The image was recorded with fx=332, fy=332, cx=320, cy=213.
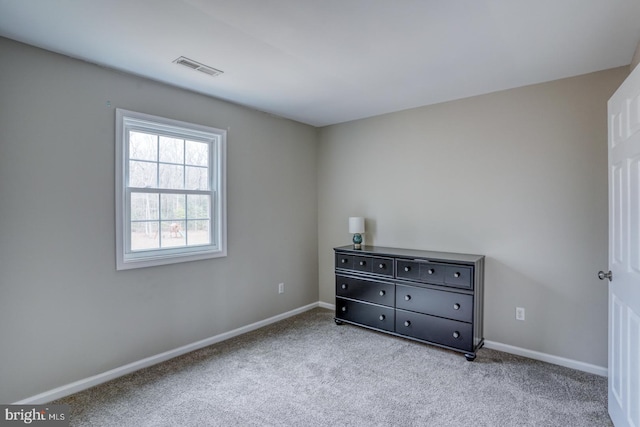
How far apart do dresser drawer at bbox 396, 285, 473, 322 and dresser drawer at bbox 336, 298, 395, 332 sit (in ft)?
0.60

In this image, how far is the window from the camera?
273 centimetres

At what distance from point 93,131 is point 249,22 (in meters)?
1.50

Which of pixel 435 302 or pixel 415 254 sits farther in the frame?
pixel 415 254

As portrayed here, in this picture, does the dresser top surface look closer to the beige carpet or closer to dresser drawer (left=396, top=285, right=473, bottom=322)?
dresser drawer (left=396, top=285, right=473, bottom=322)

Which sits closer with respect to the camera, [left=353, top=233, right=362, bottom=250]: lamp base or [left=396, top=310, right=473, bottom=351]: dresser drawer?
[left=396, top=310, right=473, bottom=351]: dresser drawer

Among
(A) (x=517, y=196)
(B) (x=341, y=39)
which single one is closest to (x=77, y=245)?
(B) (x=341, y=39)

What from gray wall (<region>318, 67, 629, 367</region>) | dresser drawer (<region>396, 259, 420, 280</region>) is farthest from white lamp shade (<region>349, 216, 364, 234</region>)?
dresser drawer (<region>396, 259, 420, 280</region>)

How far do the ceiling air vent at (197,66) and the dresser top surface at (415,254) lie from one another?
2208 millimetres

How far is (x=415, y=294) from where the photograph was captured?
127 inches

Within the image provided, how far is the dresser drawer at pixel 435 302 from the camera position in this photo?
2.95 metres

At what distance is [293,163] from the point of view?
420 centimetres

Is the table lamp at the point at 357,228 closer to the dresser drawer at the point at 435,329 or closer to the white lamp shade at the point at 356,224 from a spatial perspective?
the white lamp shade at the point at 356,224

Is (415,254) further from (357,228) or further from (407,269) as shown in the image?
(357,228)

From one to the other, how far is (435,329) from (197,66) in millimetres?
3060
